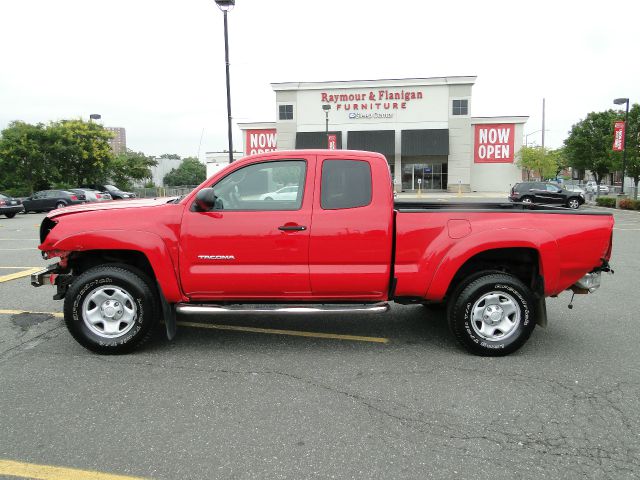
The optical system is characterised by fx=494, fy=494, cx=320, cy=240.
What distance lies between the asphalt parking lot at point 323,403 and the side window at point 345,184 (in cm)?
141

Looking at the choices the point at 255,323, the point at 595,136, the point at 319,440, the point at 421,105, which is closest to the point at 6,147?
the point at 421,105

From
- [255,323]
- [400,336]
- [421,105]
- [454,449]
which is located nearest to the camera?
[454,449]

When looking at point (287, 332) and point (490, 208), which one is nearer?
point (490, 208)

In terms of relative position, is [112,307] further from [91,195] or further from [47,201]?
[91,195]

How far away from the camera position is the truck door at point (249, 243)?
440cm

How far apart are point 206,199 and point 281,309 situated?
3.87 feet

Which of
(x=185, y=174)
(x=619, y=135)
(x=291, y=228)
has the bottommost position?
(x=291, y=228)

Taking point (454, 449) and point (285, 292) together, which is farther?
point (285, 292)

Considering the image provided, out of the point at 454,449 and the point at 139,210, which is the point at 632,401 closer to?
the point at 454,449

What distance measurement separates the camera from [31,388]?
386 centimetres

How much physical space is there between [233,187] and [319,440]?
2423mm

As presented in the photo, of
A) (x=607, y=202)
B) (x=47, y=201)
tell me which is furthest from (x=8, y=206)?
(x=607, y=202)

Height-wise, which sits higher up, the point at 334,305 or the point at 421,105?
the point at 421,105

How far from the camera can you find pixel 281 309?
4.45 m
